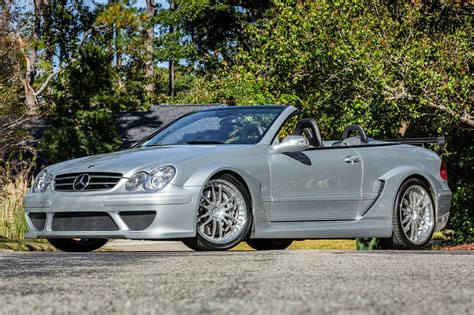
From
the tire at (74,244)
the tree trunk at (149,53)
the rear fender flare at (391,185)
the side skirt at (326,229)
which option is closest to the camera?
the side skirt at (326,229)

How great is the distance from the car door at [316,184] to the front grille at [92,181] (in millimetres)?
1580

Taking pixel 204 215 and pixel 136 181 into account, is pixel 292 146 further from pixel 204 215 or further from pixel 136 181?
pixel 136 181

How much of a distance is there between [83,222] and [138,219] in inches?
24.2

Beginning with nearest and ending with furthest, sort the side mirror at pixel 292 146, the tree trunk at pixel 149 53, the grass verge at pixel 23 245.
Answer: the side mirror at pixel 292 146 < the grass verge at pixel 23 245 < the tree trunk at pixel 149 53

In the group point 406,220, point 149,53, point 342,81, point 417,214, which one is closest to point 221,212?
point 406,220

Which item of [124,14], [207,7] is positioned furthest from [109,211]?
[207,7]

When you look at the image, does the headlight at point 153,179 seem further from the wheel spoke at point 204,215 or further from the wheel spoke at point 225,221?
the wheel spoke at point 225,221

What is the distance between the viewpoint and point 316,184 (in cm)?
952

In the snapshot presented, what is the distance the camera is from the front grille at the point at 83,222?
8625 millimetres

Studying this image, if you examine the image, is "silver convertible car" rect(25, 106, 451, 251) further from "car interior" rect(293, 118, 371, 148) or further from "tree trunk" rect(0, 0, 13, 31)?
"tree trunk" rect(0, 0, 13, 31)

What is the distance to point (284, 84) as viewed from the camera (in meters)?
23.7

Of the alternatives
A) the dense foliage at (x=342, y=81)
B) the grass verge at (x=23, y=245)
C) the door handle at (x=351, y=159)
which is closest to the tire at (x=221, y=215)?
the door handle at (x=351, y=159)

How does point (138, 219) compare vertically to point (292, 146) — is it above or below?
below

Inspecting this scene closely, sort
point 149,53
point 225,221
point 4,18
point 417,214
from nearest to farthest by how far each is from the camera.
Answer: point 225,221
point 417,214
point 4,18
point 149,53
